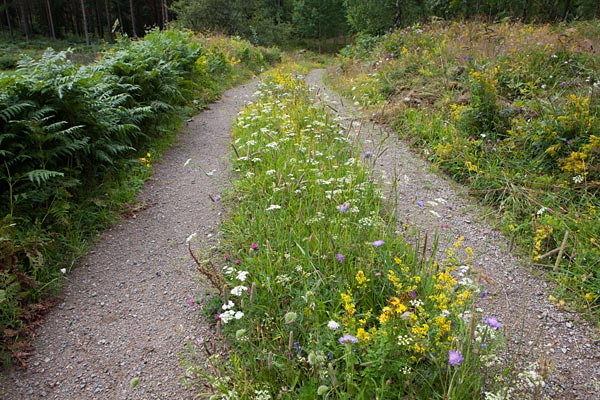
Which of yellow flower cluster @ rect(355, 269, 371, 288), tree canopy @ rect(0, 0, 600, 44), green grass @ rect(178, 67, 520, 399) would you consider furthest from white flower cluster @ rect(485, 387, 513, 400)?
tree canopy @ rect(0, 0, 600, 44)

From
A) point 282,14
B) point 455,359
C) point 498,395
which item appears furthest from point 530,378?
point 282,14

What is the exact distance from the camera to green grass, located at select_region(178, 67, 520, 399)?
6.90 feet

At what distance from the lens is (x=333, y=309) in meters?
2.66

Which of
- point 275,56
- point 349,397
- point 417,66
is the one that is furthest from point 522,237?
point 275,56

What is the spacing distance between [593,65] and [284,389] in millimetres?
7456

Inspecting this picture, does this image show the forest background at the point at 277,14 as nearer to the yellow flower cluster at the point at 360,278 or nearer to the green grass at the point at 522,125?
the green grass at the point at 522,125

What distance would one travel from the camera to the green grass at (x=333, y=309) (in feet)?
6.90

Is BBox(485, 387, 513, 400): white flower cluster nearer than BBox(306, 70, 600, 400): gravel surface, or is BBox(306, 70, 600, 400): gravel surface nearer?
BBox(485, 387, 513, 400): white flower cluster

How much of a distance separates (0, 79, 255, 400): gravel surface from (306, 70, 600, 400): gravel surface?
6.77 feet

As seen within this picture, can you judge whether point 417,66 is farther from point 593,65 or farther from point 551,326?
point 551,326

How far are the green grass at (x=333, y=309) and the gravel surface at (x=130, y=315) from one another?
0.21m

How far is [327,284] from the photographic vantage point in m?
2.85

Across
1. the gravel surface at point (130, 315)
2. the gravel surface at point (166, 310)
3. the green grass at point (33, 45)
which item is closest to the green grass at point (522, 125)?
the gravel surface at point (166, 310)

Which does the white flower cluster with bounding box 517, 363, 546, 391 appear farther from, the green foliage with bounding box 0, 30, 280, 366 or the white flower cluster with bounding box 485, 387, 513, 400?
the green foliage with bounding box 0, 30, 280, 366
